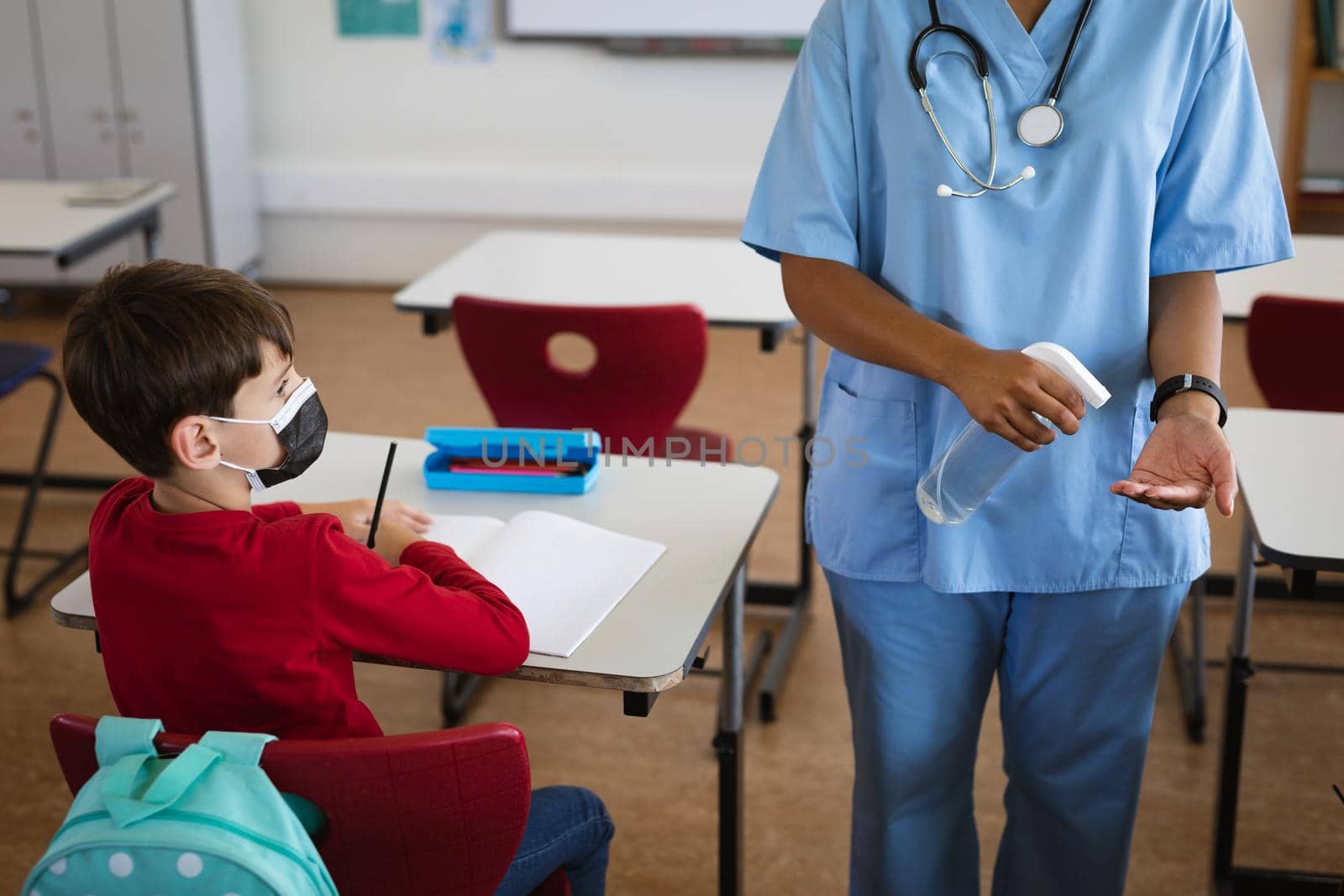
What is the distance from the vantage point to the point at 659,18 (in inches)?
198

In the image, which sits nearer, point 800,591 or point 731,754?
point 731,754

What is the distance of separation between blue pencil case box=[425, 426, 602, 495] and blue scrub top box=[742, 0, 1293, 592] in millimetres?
467

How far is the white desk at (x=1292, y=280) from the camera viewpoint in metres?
2.57

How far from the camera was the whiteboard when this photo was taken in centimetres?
494

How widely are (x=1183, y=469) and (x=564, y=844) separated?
2.37 feet

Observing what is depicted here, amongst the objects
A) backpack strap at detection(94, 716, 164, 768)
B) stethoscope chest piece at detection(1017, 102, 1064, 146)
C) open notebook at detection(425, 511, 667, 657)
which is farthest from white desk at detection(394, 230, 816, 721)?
backpack strap at detection(94, 716, 164, 768)

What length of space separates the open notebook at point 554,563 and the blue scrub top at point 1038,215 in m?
0.32

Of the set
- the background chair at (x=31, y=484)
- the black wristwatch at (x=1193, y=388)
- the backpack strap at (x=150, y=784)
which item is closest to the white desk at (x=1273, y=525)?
the black wristwatch at (x=1193, y=388)

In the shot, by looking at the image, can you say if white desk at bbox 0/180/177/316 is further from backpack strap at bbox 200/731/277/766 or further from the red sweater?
backpack strap at bbox 200/731/277/766

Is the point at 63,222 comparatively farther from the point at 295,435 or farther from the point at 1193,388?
the point at 1193,388

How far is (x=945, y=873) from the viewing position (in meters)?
1.57

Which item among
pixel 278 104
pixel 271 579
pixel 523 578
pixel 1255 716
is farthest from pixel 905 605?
pixel 278 104

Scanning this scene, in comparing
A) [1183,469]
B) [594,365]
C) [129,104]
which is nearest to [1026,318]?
[1183,469]

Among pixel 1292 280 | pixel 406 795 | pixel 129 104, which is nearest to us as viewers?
pixel 406 795
